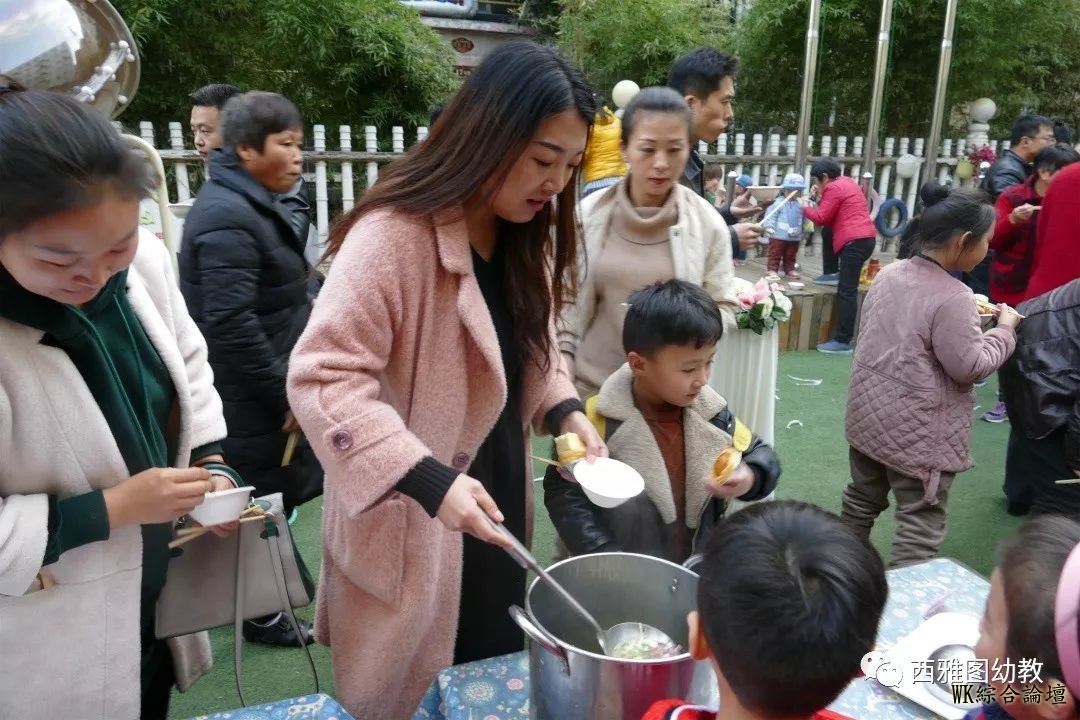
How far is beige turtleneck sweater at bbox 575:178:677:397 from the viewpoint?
2398 mm

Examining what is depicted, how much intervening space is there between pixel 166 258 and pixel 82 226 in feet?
1.48

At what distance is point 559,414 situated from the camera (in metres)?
1.57

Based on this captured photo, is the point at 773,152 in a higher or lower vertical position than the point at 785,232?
higher

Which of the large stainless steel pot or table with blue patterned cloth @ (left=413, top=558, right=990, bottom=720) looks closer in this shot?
the large stainless steel pot

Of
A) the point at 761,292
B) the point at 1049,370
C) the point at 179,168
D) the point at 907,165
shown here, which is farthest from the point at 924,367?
the point at 907,165

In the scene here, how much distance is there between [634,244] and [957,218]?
37.6 inches

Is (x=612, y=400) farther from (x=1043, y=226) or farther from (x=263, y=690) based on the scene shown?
(x=1043, y=226)

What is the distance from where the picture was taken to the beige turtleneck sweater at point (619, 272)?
2398 millimetres

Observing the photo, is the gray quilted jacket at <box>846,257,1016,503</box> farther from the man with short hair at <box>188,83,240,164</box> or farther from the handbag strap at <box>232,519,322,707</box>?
the man with short hair at <box>188,83,240,164</box>

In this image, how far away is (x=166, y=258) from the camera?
1.41 metres

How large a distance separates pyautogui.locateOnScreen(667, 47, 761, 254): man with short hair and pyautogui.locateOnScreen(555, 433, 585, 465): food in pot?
1.67 meters

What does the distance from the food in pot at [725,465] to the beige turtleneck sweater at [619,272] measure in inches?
33.5

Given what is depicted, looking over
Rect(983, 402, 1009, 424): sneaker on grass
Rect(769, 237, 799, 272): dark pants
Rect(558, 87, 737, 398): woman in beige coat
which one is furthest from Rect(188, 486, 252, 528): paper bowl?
Rect(769, 237, 799, 272): dark pants

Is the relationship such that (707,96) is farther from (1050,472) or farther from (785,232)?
(785,232)
